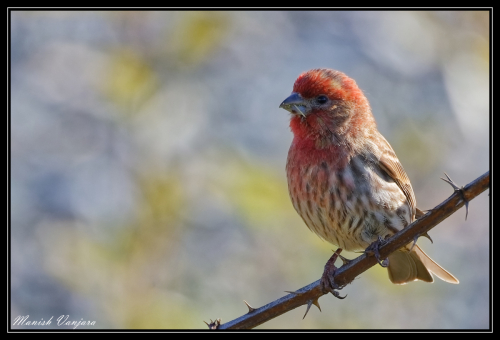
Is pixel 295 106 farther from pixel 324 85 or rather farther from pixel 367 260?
pixel 367 260

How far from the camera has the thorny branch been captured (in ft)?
14.2

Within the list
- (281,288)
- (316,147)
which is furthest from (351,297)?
(316,147)

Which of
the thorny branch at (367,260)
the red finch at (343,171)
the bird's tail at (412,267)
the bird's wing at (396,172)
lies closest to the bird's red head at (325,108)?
the red finch at (343,171)

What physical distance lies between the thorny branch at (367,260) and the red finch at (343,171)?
0.90 metres

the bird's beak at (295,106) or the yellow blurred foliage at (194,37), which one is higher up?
the yellow blurred foliage at (194,37)

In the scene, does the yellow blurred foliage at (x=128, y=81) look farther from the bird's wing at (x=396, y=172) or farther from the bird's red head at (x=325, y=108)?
the bird's wing at (x=396, y=172)

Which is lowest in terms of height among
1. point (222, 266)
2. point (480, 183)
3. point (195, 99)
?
point (480, 183)

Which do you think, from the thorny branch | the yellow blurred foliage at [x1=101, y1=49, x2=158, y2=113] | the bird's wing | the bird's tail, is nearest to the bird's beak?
the bird's wing

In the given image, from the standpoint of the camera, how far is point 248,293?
7.92 meters

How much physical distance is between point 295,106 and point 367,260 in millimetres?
1976

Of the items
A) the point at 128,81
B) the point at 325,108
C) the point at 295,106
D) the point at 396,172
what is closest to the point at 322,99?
the point at 325,108

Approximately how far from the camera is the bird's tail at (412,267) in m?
6.67

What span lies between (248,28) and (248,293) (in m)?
3.44

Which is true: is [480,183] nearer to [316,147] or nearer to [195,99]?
[316,147]
